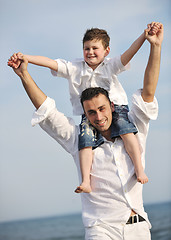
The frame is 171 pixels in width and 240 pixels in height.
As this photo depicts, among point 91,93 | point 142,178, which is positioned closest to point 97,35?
point 91,93

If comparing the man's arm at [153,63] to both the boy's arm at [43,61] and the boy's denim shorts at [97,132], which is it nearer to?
the boy's denim shorts at [97,132]

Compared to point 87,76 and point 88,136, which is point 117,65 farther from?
point 88,136

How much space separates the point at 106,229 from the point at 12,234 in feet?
97.6

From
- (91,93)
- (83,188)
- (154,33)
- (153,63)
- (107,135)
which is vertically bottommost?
(83,188)

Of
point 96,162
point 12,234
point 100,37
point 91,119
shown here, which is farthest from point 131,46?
point 12,234

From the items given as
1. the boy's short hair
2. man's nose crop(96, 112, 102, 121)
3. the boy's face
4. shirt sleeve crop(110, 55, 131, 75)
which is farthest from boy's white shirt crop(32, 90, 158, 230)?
the boy's short hair

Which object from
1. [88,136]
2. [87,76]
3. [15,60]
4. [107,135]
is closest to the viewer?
[15,60]

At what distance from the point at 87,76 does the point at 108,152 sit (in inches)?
36.5

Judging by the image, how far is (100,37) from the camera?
4.46m

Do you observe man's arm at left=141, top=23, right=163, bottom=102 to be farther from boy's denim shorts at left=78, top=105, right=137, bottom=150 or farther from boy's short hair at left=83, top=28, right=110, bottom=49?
boy's short hair at left=83, top=28, right=110, bottom=49

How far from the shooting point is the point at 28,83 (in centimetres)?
362

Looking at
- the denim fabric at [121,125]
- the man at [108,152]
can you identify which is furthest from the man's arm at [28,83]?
the denim fabric at [121,125]

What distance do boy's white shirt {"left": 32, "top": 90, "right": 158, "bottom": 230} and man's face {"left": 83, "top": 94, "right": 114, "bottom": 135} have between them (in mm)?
175

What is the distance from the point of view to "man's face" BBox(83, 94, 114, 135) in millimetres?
3822
